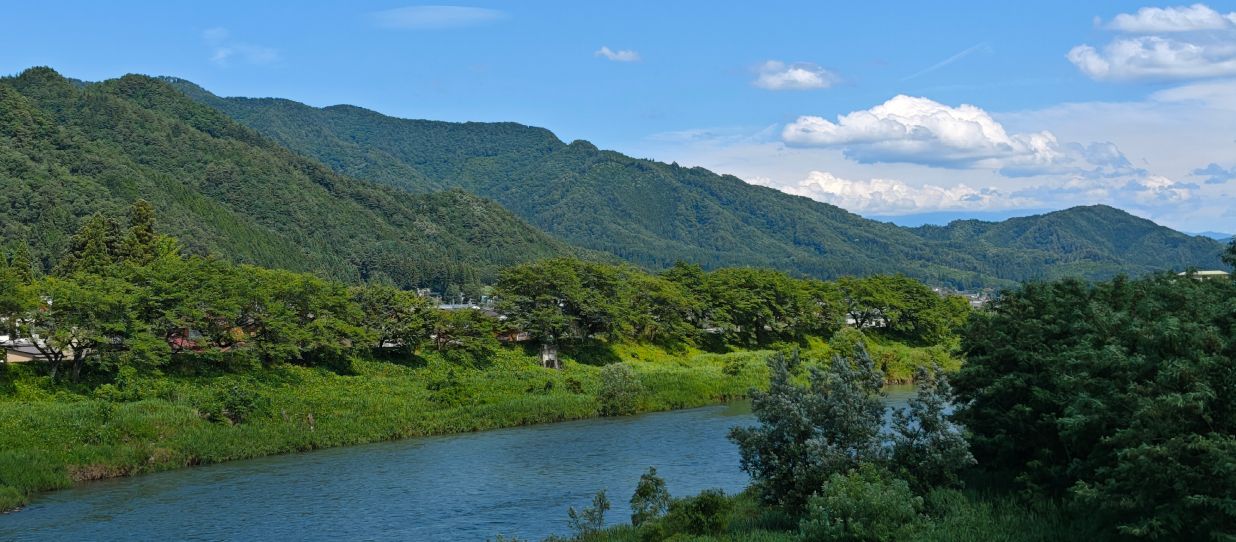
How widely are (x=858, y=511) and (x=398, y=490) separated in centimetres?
2188

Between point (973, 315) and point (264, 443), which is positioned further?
point (264, 443)

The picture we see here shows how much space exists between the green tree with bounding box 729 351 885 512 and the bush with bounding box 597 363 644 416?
33.7m

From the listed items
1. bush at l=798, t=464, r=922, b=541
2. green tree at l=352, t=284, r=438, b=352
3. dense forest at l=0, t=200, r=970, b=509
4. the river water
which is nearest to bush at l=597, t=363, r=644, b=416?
dense forest at l=0, t=200, r=970, b=509

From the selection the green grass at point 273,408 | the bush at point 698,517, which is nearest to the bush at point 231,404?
the green grass at point 273,408

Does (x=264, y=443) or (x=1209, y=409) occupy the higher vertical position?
(x=1209, y=409)

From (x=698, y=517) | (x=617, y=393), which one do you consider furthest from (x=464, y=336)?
(x=698, y=517)

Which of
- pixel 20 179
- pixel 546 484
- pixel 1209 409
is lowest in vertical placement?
pixel 546 484

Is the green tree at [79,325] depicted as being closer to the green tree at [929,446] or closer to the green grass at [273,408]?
the green grass at [273,408]

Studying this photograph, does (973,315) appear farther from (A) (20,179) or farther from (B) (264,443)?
(A) (20,179)

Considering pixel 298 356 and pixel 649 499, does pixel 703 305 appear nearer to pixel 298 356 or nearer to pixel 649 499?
pixel 298 356

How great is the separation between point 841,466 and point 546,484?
17279mm

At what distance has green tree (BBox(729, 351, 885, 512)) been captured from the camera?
25.4 metres

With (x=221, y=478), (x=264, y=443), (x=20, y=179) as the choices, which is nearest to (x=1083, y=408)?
(x=221, y=478)

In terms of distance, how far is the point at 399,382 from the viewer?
6250 cm
